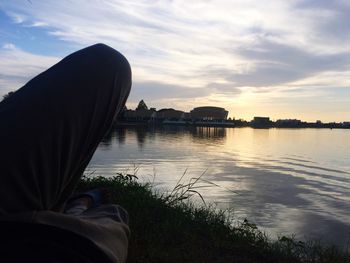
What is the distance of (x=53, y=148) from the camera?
1.31 metres

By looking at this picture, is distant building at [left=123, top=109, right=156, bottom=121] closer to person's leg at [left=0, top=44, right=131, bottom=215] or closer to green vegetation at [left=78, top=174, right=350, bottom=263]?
green vegetation at [left=78, top=174, right=350, bottom=263]

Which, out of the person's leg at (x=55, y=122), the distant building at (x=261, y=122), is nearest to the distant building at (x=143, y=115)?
the distant building at (x=261, y=122)

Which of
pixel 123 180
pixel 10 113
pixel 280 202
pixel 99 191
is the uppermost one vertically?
pixel 10 113

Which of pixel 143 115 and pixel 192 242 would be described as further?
pixel 143 115

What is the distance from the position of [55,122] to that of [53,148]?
8 centimetres

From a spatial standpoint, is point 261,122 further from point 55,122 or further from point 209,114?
point 55,122

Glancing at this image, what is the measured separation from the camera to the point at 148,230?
181 inches

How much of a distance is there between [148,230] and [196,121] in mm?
154056

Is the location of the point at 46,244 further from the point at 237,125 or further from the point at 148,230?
the point at 237,125

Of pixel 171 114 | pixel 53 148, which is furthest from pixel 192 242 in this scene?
pixel 171 114

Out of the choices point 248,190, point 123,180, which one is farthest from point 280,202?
point 123,180

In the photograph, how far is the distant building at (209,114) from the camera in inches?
6280

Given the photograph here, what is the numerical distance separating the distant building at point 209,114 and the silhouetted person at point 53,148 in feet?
517

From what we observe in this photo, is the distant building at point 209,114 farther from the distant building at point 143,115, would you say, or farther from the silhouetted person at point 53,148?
the silhouetted person at point 53,148
